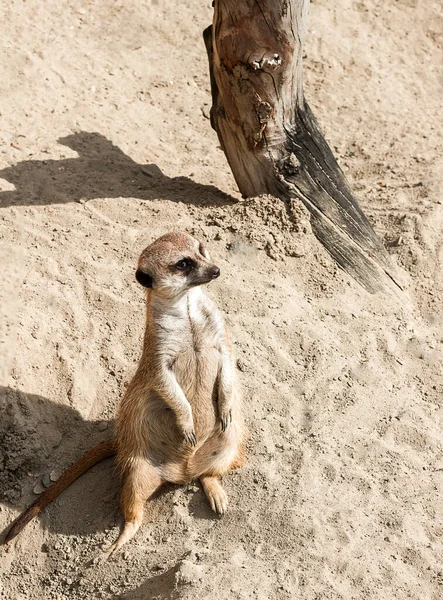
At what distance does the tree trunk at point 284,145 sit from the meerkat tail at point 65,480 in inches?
69.3

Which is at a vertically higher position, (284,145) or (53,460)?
(284,145)

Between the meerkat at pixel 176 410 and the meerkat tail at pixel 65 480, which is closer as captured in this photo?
the meerkat at pixel 176 410

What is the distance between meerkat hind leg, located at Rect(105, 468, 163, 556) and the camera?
3.45 metres

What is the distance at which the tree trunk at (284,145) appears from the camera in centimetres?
425

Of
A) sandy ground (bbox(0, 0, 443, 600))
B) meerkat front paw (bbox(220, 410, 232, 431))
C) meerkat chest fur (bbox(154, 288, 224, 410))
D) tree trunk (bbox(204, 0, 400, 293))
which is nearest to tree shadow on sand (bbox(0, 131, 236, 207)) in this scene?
sandy ground (bbox(0, 0, 443, 600))

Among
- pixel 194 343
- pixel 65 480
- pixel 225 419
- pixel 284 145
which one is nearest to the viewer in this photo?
pixel 194 343

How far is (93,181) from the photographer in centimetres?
504

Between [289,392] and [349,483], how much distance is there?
63cm

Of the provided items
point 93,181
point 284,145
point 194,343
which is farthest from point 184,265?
point 93,181

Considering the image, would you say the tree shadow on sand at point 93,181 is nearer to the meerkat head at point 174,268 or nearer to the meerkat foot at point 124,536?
the meerkat head at point 174,268

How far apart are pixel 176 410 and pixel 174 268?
0.66m

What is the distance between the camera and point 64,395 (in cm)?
395

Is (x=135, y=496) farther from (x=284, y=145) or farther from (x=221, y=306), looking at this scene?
(x=284, y=145)

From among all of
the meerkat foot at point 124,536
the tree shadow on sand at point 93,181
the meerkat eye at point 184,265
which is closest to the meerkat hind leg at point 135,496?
the meerkat foot at point 124,536
